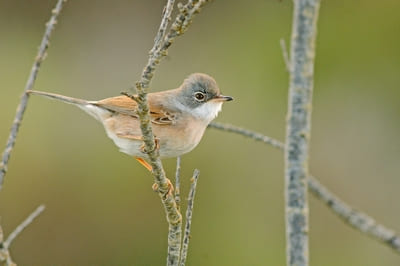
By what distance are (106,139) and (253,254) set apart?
89.8 inches

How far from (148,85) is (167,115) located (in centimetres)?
244

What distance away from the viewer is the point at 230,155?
27.0 ft

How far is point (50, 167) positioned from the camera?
7.92m

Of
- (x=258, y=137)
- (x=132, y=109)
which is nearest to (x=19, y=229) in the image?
(x=258, y=137)

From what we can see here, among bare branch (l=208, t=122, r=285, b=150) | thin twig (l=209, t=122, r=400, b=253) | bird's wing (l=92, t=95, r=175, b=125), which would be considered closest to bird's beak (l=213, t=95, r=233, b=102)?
bird's wing (l=92, t=95, r=175, b=125)

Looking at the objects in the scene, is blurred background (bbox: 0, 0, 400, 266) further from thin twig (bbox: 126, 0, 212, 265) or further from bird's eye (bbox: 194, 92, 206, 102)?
thin twig (bbox: 126, 0, 212, 265)

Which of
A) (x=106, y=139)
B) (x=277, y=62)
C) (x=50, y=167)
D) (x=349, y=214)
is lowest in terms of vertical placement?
(x=349, y=214)

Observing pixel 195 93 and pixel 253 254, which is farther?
pixel 253 254

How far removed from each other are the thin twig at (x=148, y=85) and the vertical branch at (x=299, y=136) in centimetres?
68

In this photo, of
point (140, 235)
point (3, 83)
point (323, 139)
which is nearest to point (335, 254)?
point (323, 139)

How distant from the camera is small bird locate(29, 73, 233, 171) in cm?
469

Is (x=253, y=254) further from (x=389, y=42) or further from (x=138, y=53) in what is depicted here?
(x=138, y=53)

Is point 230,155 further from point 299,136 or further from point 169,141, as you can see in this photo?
point 299,136

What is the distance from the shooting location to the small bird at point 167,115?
469cm
